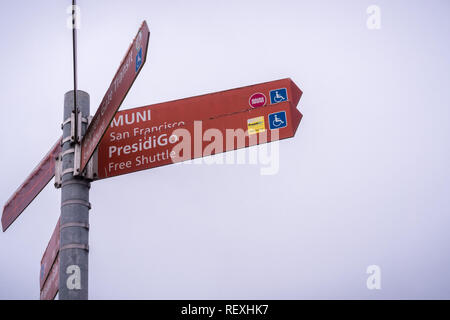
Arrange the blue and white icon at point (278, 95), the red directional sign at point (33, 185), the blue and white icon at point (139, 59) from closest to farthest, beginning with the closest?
the blue and white icon at point (139, 59) < the blue and white icon at point (278, 95) < the red directional sign at point (33, 185)

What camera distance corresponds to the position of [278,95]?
618 centimetres

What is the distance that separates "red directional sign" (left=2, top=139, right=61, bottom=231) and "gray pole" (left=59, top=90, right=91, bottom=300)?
1.13ft

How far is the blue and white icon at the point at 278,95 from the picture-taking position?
6.15 m

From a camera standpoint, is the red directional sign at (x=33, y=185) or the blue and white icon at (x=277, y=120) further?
the red directional sign at (x=33, y=185)

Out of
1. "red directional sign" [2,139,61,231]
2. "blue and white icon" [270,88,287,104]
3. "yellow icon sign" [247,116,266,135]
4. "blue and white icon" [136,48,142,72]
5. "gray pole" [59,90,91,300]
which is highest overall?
"blue and white icon" [270,88,287,104]

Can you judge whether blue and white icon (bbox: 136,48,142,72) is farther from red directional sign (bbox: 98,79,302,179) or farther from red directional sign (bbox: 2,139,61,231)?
red directional sign (bbox: 2,139,61,231)

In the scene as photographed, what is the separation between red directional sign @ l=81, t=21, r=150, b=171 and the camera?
16.1ft

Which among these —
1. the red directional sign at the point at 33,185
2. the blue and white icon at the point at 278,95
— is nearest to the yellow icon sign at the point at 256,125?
the blue and white icon at the point at 278,95

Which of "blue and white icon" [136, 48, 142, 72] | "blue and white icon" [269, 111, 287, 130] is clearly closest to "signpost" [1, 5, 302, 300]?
"blue and white icon" [269, 111, 287, 130]

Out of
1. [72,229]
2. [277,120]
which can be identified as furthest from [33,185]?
[277,120]

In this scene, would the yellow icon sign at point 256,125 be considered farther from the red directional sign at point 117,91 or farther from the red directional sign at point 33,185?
the red directional sign at point 33,185

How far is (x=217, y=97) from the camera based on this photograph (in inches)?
247

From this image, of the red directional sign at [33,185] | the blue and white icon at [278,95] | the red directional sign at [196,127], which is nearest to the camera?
the red directional sign at [196,127]

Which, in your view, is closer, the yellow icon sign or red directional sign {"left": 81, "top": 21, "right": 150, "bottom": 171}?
red directional sign {"left": 81, "top": 21, "right": 150, "bottom": 171}
